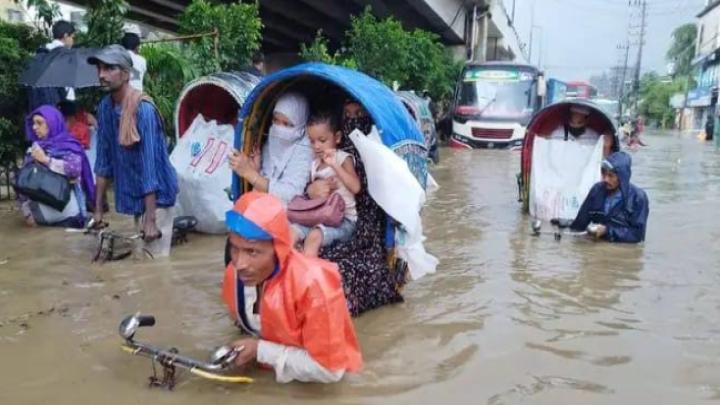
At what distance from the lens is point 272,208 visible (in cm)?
292

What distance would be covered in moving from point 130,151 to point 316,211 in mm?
1847

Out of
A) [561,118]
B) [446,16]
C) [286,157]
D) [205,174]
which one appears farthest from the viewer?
[446,16]

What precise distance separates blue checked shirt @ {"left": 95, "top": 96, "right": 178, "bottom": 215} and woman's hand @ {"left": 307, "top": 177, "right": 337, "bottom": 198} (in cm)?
150

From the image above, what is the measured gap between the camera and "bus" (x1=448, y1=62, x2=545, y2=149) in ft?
66.5

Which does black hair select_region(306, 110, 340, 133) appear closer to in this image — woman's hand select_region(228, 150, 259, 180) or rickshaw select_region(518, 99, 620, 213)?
woman's hand select_region(228, 150, 259, 180)

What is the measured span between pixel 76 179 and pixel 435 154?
9.92m

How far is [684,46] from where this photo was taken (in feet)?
225

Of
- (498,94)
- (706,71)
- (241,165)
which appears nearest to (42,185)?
(241,165)

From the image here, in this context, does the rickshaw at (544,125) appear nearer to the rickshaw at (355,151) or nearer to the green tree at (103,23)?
the rickshaw at (355,151)

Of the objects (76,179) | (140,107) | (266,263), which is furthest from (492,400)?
(76,179)

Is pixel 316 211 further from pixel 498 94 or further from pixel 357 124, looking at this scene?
pixel 498 94

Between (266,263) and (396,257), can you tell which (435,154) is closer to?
(396,257)

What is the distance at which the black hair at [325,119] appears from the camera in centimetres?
425

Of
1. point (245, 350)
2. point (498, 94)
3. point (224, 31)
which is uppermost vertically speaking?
point (224, 31)
